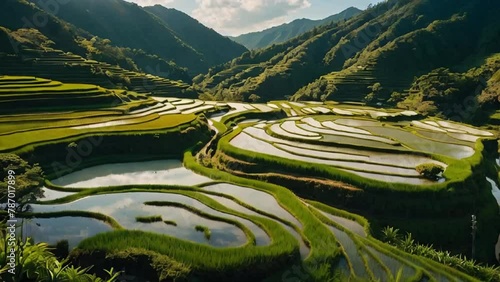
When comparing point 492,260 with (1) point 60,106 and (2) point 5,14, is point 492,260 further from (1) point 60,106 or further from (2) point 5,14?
(2) point 5,14

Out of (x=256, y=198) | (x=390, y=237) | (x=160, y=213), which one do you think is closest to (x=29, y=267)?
(x=160, y=213)

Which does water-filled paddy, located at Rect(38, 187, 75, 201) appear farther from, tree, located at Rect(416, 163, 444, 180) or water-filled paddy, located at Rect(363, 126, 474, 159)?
water-filled paddy, located at Rect(363, 126, 474, 159)

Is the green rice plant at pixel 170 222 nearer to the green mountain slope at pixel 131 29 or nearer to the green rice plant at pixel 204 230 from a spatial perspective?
the green rice plant at pixel 204 230

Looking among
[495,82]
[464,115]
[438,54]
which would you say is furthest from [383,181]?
[438,54]

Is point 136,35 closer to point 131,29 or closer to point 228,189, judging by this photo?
point 131,29

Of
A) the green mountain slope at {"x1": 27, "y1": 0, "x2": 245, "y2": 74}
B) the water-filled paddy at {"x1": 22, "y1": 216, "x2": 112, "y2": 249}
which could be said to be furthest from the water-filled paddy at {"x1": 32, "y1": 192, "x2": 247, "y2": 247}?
the green mountain slope at {"x1": 27, "y1": 0, "x2": 245, "y2": 74}

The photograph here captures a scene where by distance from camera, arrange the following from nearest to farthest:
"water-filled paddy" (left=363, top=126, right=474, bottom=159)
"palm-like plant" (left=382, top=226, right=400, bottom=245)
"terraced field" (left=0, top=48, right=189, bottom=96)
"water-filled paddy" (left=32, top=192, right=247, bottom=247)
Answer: "water-filled paddy" (left=32, top=192, right=247, bottom=247)
"palm-like plant" (left=382, top=226, right=400, bottom=245)
"water-filled paddy" (left=363, top=126, right=474, bottom=159)
"terraced field" (left=0, top=48, right=189, bottom=96)

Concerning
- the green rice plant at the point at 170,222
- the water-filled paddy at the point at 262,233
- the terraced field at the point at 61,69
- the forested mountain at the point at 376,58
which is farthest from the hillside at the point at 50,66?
the green rice plant at the point at 170,222
